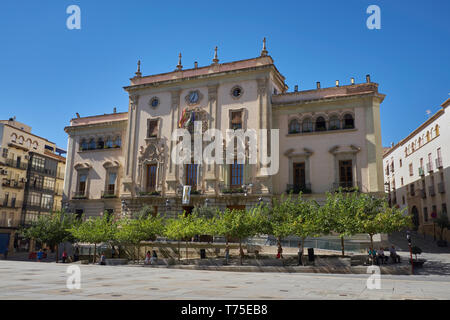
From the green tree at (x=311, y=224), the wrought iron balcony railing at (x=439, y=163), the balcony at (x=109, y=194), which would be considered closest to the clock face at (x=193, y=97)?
the balcony at (x=109, y=194)

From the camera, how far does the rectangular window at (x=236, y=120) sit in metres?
35.8

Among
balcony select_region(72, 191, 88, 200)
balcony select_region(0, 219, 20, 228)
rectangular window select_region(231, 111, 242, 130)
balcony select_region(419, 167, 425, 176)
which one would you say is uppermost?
rectangular window select_region(231, 111, 242, 130)

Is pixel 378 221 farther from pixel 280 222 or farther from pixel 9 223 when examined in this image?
pixel 9 223

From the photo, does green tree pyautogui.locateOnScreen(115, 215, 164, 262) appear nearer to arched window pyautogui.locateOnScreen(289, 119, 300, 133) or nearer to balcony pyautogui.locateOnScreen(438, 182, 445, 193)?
arched window pyautogui.locateOnScreen(289, 119, 300, 133)

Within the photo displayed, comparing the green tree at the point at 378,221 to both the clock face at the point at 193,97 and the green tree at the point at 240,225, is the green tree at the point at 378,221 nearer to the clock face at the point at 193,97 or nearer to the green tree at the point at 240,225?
the green tree at the point at 240,225

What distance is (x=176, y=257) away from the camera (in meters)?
29.4

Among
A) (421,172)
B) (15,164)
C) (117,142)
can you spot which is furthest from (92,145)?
(421,172)

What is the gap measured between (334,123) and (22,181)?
130 feet

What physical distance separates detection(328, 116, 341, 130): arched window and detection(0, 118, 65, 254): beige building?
34.5 meters

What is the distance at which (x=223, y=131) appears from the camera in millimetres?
36125

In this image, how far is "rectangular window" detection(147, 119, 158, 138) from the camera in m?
39.4

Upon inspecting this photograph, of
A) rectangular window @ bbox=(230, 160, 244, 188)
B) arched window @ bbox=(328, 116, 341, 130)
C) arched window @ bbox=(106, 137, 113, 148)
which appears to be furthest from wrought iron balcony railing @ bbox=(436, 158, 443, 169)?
arched window @ bbox=(106, 137, 113, 148)
